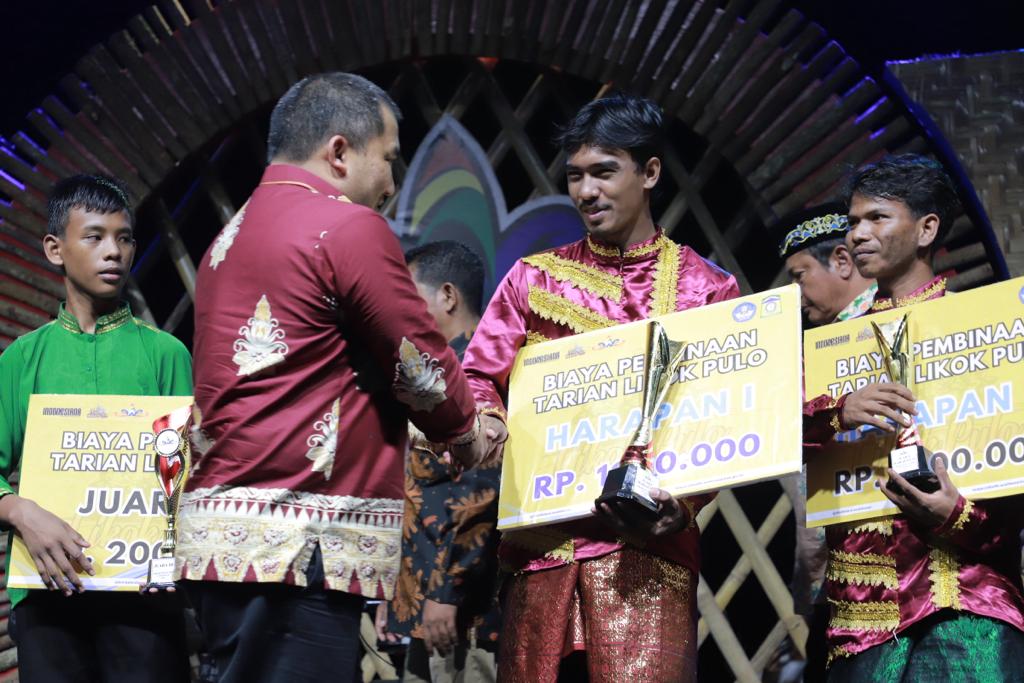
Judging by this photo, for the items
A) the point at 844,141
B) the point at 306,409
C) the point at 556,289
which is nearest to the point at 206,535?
the point at 306,409

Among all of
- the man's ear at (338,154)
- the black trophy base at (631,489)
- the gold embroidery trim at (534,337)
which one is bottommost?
the black trophy base at (631,489)

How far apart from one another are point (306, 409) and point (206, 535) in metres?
0.22

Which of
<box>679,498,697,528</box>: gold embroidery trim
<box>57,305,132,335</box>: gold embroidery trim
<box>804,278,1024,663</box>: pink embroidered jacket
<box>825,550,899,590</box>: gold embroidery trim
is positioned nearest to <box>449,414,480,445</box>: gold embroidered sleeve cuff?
<box>679,498,697,528</box>: gold embroidery trim

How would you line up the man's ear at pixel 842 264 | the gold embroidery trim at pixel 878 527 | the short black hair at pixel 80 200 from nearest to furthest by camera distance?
the gold embroidery trim at pixel 878 527 < the short black hair at pixel 80 200 < the man's ear at pixel 842 264

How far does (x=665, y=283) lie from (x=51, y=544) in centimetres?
122

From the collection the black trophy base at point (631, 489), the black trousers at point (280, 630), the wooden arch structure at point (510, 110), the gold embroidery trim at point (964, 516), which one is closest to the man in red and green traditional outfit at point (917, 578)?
the gold embroidery trim at point (964, 516)

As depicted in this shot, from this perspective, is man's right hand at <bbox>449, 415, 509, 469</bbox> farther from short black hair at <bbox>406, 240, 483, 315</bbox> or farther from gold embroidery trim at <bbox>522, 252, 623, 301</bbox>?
short black hair at <bbox>406, 240, 483, 315</bbox>

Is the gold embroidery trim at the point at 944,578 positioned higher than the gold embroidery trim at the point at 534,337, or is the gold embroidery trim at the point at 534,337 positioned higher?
the gold embroidery trim at the point at 534,337

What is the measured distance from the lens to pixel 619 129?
2.46 meters

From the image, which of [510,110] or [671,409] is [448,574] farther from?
[510,110]

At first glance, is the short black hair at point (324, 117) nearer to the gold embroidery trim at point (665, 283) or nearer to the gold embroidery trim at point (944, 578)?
the gold embroidery trim at point (665, 283)

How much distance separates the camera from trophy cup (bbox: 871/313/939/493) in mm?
2047

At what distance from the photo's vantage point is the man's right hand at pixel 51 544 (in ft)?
7.82

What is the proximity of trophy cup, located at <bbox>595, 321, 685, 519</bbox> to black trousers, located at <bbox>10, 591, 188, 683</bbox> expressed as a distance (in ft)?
3.06
